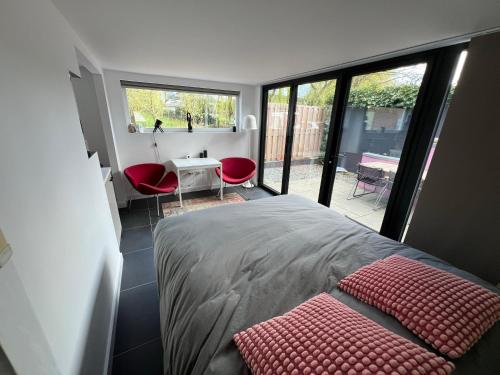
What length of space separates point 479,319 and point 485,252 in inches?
46.8

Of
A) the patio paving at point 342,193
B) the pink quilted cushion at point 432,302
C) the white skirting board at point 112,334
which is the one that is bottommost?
the white skirting board at point 112,334

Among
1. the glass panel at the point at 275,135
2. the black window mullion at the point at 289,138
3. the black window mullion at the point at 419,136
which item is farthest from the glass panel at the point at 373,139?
the glass panel at the point at 275,135

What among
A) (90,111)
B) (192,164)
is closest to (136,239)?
(192,164)

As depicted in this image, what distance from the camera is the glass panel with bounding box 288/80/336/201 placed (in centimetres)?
317

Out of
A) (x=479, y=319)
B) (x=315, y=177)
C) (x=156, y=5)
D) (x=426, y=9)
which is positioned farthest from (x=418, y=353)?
(x=315, y=177)

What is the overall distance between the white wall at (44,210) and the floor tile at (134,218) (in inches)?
69.5

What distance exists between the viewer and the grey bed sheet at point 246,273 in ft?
2.72

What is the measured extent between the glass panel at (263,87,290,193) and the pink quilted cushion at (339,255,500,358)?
3.32 metres

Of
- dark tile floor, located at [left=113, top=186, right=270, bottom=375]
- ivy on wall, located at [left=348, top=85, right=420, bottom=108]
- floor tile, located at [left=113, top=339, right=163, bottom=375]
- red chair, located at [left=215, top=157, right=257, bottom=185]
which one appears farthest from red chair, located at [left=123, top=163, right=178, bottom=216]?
ivy on wall, located at [left=348, top=85, right=420, bottom=108]

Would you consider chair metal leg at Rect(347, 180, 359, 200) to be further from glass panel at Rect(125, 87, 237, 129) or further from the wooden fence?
glass panel at Rect(125, 87, 237, 129)

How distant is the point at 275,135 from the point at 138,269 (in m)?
3.46

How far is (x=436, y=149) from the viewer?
1808 mm

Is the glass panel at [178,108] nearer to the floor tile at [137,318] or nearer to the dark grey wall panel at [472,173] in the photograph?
the floor tile at [137,318]

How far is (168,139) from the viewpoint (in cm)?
396
